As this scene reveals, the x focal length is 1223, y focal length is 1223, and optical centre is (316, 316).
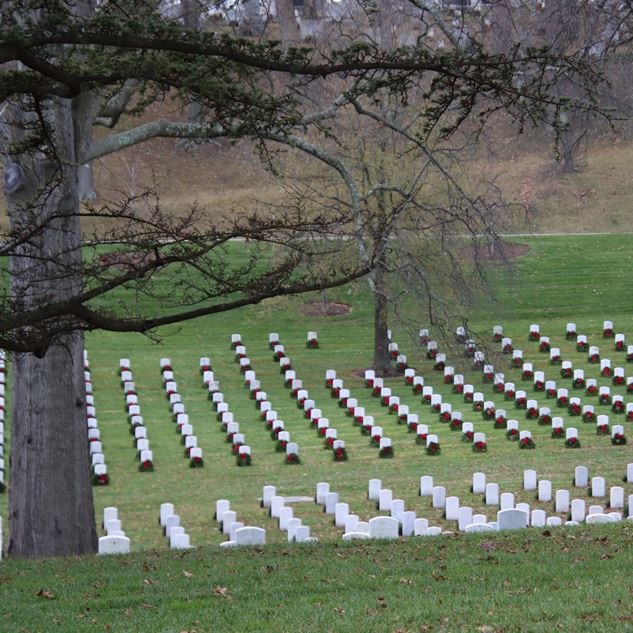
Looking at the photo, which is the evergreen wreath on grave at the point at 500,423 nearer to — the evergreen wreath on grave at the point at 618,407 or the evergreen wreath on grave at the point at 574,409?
the evergreen wreath on grave at the point at 574,409

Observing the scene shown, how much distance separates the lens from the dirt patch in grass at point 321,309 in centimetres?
3403

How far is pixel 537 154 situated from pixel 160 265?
4074 centimetres

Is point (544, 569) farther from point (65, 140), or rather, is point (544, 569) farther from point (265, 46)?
point (65, 140)

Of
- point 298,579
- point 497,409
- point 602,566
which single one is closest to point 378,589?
point 298,579

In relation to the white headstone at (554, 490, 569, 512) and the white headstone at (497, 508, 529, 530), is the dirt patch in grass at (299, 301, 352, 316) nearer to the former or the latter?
the white headstone at (554, 490, 569, 512)

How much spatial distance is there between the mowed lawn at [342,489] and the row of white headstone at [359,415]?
206 mm

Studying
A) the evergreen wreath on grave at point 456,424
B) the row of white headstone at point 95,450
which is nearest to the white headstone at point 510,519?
the row of white headstone at point 95,450

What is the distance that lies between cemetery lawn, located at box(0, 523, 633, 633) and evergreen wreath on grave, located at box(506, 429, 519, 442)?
35.2ft

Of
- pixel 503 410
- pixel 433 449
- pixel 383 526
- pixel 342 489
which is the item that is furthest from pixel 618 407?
pixel 383 526

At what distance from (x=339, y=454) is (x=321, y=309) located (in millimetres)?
13360

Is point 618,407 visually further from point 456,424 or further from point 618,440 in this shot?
point 456,424

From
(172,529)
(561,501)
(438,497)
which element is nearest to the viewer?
(172,529)

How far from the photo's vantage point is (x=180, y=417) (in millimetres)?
23000

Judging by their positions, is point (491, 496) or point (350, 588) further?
point (491, 496)
